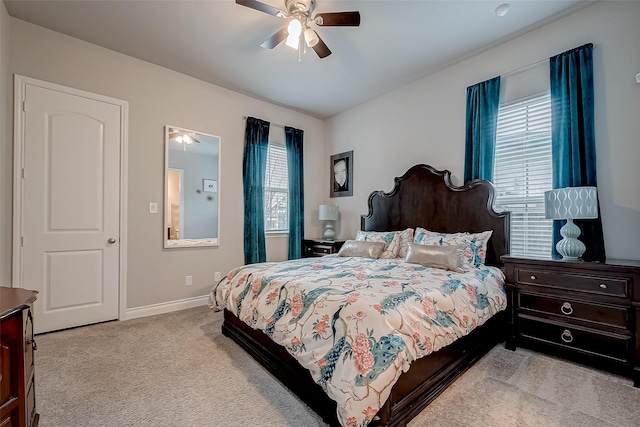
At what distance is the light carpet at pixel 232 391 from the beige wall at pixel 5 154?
84cm

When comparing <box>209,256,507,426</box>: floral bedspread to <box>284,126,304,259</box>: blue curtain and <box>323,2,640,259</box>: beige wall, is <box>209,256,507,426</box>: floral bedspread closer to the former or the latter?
<box>323,2,640,259</box>: beige wall

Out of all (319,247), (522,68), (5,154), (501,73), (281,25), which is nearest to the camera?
(5,154)

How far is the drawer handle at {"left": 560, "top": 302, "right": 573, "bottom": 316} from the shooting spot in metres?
2.21

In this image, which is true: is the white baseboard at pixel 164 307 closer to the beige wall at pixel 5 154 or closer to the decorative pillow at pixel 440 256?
the beige wall at pixel 5 154

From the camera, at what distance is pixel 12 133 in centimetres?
262

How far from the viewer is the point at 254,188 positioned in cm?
420

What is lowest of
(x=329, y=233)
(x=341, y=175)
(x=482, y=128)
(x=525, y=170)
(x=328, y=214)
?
(x=329, y=233)

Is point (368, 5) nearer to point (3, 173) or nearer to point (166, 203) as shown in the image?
point (166, 203)

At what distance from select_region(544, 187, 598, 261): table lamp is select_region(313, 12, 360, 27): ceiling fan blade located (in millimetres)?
2139

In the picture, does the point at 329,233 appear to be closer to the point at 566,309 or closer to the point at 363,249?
the point at 363,249

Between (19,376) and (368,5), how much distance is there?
10.6 feet

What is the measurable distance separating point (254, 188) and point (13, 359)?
3.21 metres

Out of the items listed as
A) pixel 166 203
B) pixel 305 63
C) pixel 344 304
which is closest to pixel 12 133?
pixel 166 203

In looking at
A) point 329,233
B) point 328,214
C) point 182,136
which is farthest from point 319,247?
point 182,136
